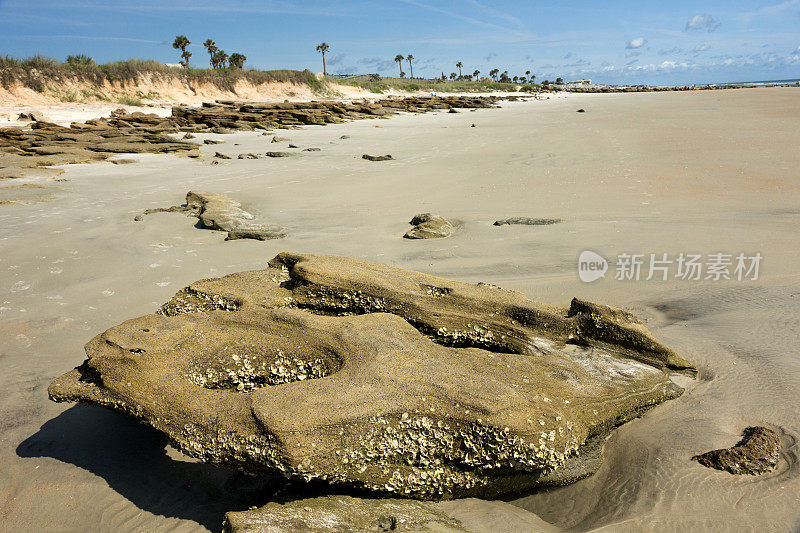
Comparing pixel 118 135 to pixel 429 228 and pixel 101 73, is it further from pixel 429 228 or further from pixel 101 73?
pixel 101 73

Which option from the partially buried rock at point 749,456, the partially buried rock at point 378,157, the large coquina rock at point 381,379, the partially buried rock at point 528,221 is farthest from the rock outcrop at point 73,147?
the partially buried rock at point 749,456

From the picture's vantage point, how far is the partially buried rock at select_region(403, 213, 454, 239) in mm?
5844

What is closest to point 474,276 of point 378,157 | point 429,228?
point 429,228

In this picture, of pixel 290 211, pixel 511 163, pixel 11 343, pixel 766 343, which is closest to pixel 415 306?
pixel 766 343

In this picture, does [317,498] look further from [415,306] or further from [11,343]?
[11,343]

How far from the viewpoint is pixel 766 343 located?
10.5ft

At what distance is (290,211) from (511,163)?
5.29 meters

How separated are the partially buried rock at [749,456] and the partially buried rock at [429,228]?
3877 mm

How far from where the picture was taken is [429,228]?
5953mm

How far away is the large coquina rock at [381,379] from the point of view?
1.97m

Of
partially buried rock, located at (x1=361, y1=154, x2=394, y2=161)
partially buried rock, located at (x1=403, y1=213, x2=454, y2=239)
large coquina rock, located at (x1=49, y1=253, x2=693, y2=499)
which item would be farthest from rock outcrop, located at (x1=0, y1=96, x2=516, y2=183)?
large coquina rock, located at (x1=49, y1=253, x2=693, y2=499)

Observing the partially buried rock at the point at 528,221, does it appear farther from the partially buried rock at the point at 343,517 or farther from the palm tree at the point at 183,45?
the palm tree at the point at 183,45

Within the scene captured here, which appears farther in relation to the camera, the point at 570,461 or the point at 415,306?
the point at 415,306

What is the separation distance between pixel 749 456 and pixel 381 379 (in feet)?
5.48
